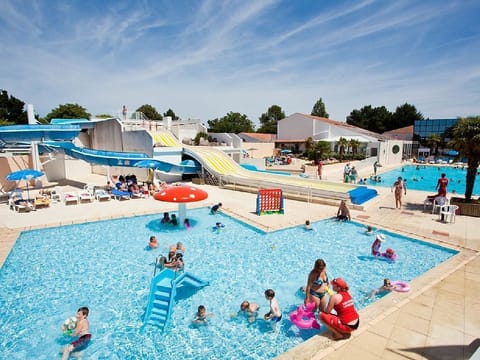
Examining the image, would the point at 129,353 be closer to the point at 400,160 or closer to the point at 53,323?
the point at 53,323

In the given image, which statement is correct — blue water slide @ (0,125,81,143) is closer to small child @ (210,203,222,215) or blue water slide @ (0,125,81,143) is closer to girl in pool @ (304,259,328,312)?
small child @ (210,203,222,215)

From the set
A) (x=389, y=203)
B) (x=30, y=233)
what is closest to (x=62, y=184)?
(x=30, y=233)

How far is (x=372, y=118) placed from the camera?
237 feet

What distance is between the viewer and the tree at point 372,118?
7119 centimetres

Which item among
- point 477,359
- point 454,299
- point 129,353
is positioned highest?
point 477,359

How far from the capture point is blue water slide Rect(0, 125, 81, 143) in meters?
15.9

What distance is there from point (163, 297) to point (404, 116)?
76.8m

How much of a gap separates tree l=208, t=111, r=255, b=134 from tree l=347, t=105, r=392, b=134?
30.9 meters

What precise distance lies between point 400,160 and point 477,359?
139 feet

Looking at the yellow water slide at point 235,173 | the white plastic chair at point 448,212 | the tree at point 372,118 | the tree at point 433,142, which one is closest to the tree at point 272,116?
the tree at point 372,118

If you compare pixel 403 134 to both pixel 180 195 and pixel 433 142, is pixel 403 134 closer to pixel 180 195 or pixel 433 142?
pixel 433 142

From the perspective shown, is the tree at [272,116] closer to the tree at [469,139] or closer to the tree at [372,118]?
the tree at [372,118]

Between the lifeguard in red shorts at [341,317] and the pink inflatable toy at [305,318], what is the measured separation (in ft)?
2.90

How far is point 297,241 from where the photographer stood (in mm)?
9586
